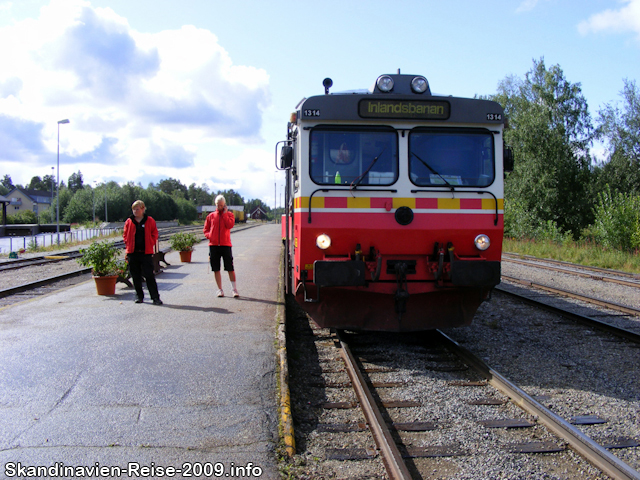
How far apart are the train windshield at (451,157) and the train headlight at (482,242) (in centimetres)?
65

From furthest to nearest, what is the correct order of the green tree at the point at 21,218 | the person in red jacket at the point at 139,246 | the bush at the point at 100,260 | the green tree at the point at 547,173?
the green tree at the point at 21,218 < the green tree at the point at 547,173 < the bush at the point at 100,260 < the person in red jacket at the point at 139,246

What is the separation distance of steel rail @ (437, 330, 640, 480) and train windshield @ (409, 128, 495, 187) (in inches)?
87.3

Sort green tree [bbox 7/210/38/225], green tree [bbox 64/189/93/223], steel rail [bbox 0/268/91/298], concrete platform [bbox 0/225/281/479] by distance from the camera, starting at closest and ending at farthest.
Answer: concrete platform [bbox 0/225/281/479], steel rail [bbox 0/268/91/298], green tree [bbox 7/210/38/225], green tree [bbox 64/189/93/223]

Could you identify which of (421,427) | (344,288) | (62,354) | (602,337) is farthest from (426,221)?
(62,354)

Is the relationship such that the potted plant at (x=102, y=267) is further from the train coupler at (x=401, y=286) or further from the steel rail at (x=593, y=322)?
the steel rail at (x=593, y=322)

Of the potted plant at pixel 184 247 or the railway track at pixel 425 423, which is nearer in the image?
the railway track at pixel 425 423

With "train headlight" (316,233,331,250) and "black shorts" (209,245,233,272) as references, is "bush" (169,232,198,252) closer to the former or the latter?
"black shorts" (209,245,233,272)

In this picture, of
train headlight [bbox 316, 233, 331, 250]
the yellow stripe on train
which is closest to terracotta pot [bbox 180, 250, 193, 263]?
the yellow stripe on train

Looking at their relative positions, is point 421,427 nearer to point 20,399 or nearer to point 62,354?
point 20,399

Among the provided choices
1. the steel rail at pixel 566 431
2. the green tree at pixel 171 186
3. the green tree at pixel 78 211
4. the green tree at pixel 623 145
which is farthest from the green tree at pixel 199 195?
the steel rail at pixel 566 431

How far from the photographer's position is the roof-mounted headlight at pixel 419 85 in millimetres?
6461

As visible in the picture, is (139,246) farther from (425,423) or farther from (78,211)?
(78,211)

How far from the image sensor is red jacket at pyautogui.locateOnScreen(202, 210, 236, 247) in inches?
355

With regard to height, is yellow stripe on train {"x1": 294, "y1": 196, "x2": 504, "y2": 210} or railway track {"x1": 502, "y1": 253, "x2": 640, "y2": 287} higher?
yellow stripe on train {"x1": 294, "y1": 196, "x2": 504, "y2": 210}
